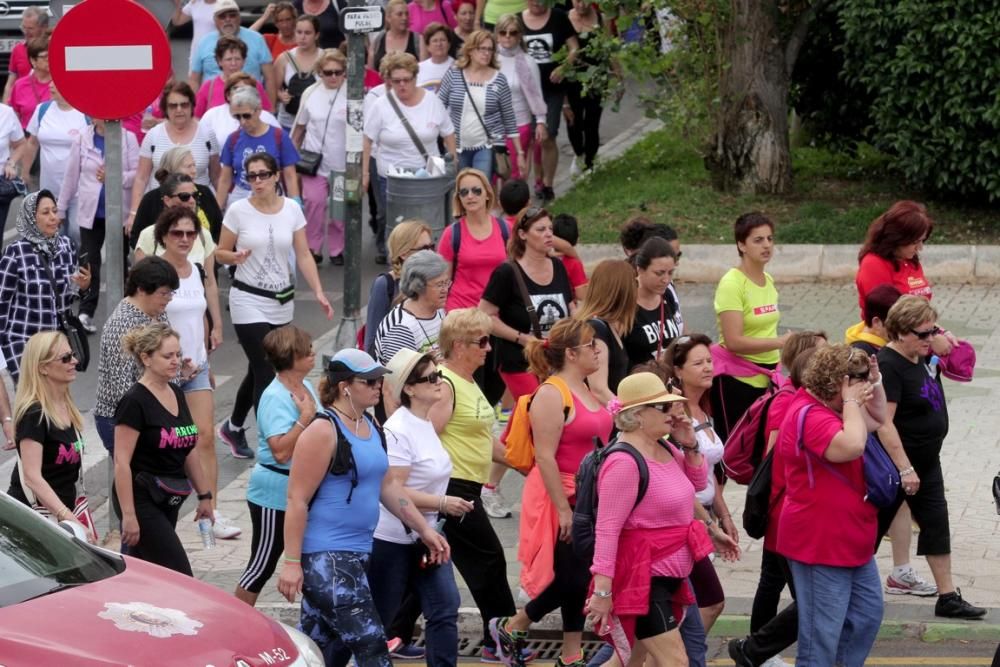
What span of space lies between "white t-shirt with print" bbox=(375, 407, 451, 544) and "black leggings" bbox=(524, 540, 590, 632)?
66cm

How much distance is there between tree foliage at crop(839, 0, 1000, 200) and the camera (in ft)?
49.0

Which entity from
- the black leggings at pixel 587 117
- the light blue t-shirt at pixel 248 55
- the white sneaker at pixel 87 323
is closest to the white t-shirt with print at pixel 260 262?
the white sneaker at pixel 87 323

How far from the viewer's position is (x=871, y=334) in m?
8.95

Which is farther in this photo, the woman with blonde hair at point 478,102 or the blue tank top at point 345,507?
the woman with blonde hair at point 478,102

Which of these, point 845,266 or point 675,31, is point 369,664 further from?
point 675,31

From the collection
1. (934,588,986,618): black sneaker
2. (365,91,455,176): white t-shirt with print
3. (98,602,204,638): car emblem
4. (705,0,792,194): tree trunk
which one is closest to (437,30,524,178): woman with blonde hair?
(365,91,455,176): white t-shirt with print

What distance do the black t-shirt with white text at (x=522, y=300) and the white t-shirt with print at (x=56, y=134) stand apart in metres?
5.99

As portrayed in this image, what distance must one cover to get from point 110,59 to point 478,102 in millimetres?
6661

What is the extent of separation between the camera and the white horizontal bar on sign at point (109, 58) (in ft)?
31.5

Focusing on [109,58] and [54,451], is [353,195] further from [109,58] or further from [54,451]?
[54,451]

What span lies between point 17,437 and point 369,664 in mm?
2136

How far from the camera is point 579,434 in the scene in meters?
8.27

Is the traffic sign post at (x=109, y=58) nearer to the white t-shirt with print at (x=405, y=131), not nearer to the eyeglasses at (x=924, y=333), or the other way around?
the eyeglasses at (x=924, y=333)

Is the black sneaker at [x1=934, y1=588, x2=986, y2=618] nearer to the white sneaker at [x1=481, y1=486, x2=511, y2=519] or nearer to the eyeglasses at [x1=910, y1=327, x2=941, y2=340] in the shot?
the eyeglasses at [x1=910, y1=327, x2=941, y2=340]
